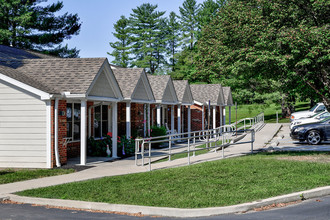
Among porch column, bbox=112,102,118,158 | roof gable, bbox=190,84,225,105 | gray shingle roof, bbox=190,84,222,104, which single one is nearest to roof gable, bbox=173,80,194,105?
roof gable, bbox=190,84,225,105

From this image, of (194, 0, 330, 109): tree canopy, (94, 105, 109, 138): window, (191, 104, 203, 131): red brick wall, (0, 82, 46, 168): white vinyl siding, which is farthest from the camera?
(191, 104, 203, 131): red brick wall

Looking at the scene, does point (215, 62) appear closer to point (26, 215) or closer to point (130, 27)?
point (26, 215)

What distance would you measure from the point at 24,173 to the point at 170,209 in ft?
23.6

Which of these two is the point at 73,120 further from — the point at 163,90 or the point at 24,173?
the point at 163,90

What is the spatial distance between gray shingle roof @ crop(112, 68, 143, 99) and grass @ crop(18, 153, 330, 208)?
8.59 metres

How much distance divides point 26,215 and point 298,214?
212 inches

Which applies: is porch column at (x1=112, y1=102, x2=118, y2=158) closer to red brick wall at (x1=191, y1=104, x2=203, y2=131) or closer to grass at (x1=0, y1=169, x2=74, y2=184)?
grass at (x1=0, y1=169, x2=74, y2=184)

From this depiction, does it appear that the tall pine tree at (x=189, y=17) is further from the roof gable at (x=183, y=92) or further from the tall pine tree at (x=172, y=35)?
the roof gable at (x=183, y=92)

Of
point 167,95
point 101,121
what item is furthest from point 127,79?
point 167,95

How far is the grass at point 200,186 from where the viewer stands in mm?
9117

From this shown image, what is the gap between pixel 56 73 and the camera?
1669 centimetres

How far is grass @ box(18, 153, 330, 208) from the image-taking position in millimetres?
9117

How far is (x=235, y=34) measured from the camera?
653 inches

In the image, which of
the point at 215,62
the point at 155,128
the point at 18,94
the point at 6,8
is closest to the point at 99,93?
the point at 18,94
